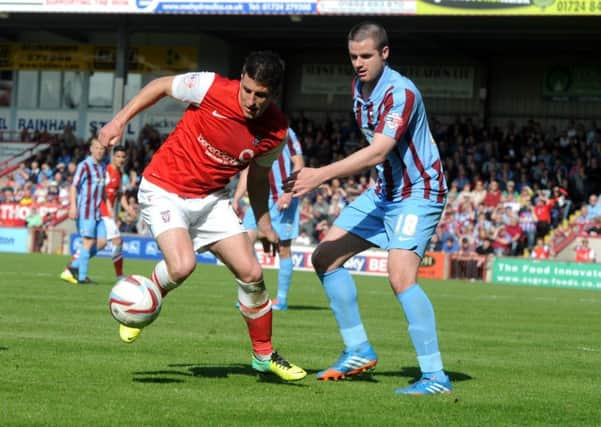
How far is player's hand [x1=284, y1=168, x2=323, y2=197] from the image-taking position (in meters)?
A: 6.55

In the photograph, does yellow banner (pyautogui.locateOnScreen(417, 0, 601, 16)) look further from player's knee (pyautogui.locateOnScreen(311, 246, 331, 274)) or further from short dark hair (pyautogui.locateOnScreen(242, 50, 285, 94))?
short dark hair (pyautogui.locateOnScreen(242, 50, 285, 94))

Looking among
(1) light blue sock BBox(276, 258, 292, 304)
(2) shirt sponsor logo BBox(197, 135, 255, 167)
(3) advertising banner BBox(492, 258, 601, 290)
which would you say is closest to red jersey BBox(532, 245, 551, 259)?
(3) advertising banner BBox(492, 258, 601, 290)

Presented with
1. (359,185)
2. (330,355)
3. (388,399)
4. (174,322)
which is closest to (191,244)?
(388,399)

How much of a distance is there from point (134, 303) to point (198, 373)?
893 mm

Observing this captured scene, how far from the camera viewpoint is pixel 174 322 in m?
12.1

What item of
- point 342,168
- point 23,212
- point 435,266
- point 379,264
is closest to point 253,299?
point 342,168

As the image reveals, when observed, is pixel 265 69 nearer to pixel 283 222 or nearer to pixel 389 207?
pixel 389 207

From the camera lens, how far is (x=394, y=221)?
7.67m

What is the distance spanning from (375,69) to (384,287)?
1587 cm

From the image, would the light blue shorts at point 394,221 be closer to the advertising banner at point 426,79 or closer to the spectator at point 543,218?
the spectator at point 543,218

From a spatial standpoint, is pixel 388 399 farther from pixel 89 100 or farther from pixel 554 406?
pixel 89 100

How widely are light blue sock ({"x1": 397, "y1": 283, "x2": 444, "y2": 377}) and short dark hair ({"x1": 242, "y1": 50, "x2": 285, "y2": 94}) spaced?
5.47 feet

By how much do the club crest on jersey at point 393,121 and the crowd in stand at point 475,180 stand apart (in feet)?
66.5

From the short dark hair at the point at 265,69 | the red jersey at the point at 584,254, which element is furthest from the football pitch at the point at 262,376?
the red jersey at the point at 584,254
